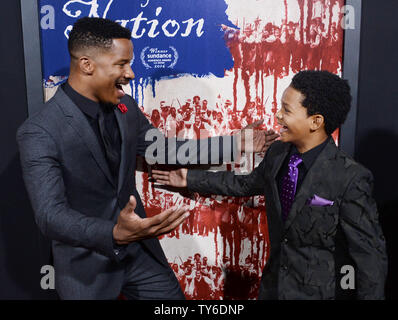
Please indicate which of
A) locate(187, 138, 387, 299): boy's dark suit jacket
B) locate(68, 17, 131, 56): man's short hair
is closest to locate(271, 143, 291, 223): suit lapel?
locate(187, 138, 387, 299): boy's dark suit jacket

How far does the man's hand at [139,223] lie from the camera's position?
4.42 feet

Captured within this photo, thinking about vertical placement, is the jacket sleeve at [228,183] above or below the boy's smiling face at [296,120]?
below

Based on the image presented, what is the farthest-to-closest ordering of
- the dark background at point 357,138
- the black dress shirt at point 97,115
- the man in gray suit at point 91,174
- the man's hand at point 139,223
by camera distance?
the dark background at point 357,138 → the black dress shirt at point 97,115 → the man in gray suit at point 91,174 → the man's hand at point 139,223

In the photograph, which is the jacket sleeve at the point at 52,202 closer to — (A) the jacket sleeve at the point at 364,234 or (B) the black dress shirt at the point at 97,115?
(B) the black dress shirt at the point at 97,115

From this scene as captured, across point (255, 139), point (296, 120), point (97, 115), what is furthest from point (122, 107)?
point (296, 120)

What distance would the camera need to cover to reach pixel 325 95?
160cm

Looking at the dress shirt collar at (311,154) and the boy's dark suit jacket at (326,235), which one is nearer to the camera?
the boy's dark suit jacket at (326,235)

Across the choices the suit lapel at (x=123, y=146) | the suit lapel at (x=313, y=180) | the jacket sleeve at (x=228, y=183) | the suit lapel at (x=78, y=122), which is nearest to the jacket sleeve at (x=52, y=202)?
the suit lapel at (x=78, y=122)

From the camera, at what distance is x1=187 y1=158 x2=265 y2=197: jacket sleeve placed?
6.23 feet

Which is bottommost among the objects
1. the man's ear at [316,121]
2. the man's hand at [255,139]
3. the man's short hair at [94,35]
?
the man's hand at [255,139]

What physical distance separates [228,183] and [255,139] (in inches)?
12.3

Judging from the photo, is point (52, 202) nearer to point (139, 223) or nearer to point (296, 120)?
point (139, 223)

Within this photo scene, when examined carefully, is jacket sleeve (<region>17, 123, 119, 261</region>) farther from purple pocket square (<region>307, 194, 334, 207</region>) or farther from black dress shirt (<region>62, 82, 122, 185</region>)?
purple pocket square (<region>307, 194, 334, 207</region>)

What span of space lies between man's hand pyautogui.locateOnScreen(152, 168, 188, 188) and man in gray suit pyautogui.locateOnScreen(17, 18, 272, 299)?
0.97 ft
